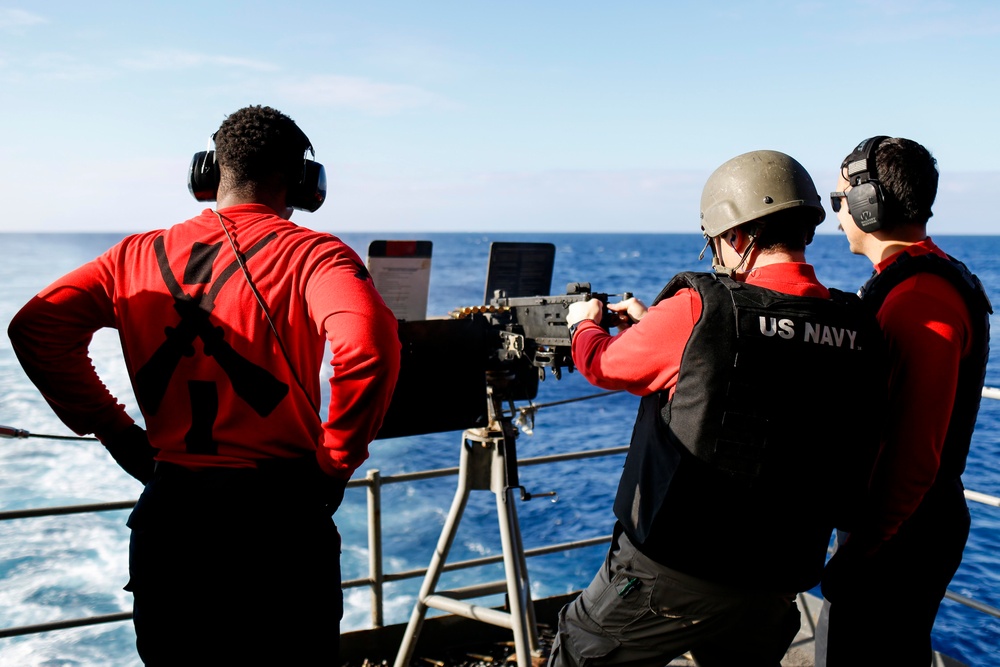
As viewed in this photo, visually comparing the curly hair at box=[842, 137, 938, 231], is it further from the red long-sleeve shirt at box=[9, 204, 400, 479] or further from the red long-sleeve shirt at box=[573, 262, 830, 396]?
the red long-sleeve shirt at box=[9, 204, 400, 479]

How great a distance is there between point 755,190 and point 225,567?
184cm

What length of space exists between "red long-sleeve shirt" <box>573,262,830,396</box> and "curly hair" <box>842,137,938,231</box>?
2.07ft

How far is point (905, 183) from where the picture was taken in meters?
2.74

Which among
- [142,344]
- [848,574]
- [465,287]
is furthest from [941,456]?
[465,287]

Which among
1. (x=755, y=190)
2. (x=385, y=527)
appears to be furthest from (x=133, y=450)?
(x=385, y=527)

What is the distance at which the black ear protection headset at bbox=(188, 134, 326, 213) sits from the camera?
2486mm

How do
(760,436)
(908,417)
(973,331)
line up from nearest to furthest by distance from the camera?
(760,436) < (908,417) < (973,331)

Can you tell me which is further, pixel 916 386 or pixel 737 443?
pixel 916 386

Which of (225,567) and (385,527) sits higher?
(225,567)

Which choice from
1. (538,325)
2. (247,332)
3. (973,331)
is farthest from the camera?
(538,325)

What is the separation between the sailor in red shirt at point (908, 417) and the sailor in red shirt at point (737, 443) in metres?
0.22

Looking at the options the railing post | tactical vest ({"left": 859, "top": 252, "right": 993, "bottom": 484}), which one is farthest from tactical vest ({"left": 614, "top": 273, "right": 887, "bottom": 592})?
the railing post

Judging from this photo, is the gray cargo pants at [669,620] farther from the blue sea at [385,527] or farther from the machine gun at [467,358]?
the machine gun at [467,358]

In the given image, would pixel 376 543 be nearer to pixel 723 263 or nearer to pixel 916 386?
pixel 723 263
